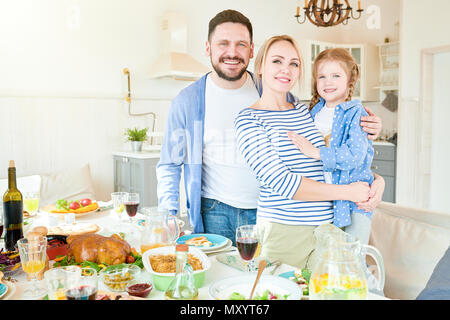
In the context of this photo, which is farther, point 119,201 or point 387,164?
point 387,164

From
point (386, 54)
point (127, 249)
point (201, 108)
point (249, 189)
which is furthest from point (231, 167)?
point (386, 54)

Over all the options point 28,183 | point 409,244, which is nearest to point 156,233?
point 409,244

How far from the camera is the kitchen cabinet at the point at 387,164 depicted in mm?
4570

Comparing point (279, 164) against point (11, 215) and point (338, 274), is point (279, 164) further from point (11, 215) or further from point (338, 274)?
point (11, 215)

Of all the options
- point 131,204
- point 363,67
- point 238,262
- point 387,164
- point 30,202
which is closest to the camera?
point 238,262

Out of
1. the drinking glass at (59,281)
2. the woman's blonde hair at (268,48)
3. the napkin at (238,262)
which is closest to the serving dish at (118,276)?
the drinking glass at (59,281)

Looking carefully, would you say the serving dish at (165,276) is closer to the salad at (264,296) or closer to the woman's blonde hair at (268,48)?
the salad at (264,296)

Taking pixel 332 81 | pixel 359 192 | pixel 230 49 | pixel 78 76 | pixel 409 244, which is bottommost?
pixel 409 244

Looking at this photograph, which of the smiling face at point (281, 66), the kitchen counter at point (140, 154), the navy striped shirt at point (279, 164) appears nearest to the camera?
the navy striped shirt at point (279, 164)

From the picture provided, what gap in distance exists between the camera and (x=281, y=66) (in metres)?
1.42

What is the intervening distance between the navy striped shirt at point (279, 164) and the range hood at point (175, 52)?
2537mm

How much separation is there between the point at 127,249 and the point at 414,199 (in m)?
3.70

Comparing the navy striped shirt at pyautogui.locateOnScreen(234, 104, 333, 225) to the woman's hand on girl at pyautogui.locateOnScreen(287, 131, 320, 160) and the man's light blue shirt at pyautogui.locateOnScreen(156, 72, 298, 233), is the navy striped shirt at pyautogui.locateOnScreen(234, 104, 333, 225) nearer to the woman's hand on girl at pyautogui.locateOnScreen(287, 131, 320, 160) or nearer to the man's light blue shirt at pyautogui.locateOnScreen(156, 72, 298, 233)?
the woman's hand on girl at pyautogui.locateOnScreen(287, 131, 320, 160)

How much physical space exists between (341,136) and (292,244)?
16.3 inches
